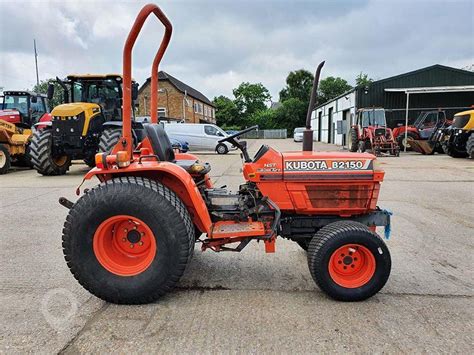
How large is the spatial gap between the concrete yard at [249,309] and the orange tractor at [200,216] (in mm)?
208

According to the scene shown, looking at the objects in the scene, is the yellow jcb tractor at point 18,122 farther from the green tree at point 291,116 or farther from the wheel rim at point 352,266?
the green tree at point 291,116

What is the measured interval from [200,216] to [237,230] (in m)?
0.32

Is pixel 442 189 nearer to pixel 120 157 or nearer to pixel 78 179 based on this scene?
pixel 120 157

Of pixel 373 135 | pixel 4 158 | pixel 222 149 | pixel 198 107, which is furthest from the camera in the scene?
pixel 198 107

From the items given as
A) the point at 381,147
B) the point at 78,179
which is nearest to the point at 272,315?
the point at 78,179

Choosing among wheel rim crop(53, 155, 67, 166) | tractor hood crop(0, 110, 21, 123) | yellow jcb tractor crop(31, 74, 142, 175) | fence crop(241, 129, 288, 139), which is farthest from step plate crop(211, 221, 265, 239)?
fence crop(241, 129, 288, 139)

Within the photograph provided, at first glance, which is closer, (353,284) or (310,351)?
(310,351)

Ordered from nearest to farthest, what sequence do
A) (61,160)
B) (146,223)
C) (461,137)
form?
1. (146,223)
2. (61,160)
3. (461,137)

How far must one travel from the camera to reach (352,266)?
2824mm

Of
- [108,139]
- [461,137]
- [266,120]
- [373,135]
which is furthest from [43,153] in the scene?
[266,120]

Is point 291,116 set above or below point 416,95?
above

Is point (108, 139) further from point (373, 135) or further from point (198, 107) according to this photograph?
point (198, 107)

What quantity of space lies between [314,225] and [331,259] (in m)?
0.39

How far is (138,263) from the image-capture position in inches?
111
